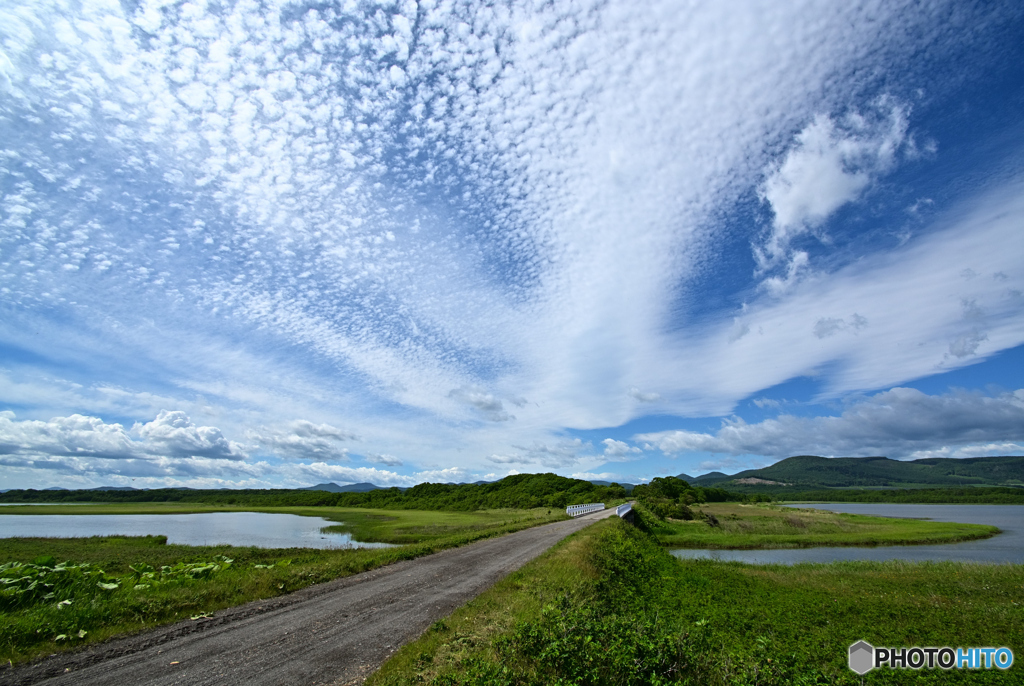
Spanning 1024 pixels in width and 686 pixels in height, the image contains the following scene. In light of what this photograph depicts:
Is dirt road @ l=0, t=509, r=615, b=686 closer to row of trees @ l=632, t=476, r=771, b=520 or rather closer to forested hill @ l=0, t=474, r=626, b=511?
row of trees @ l=632, t=476, r=771, b=520

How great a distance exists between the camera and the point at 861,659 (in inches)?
441

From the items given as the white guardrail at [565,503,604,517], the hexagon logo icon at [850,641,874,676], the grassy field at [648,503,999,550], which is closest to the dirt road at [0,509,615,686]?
the hexagon logo icon at [850,641,874,676]

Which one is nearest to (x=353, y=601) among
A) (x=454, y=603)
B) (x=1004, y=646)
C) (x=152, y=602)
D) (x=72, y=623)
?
(x=454, y=603)

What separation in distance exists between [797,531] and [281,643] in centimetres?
6475

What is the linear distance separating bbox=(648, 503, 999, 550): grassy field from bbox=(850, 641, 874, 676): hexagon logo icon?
130 ft

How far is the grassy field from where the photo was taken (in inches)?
1935

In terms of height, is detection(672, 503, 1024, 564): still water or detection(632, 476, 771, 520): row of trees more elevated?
detection(632, 476, 771, 520): row of trees

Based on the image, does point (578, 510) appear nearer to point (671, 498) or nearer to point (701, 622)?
point (671, 498)

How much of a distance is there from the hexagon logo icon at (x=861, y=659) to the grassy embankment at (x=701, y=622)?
43cm

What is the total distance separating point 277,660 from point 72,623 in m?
5.38

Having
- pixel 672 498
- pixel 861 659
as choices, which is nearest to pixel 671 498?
pixel 672 498

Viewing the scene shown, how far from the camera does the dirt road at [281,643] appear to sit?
8.38 m

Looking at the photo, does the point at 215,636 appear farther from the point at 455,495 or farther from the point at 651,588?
the point at 455,495

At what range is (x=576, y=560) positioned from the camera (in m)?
20.2
